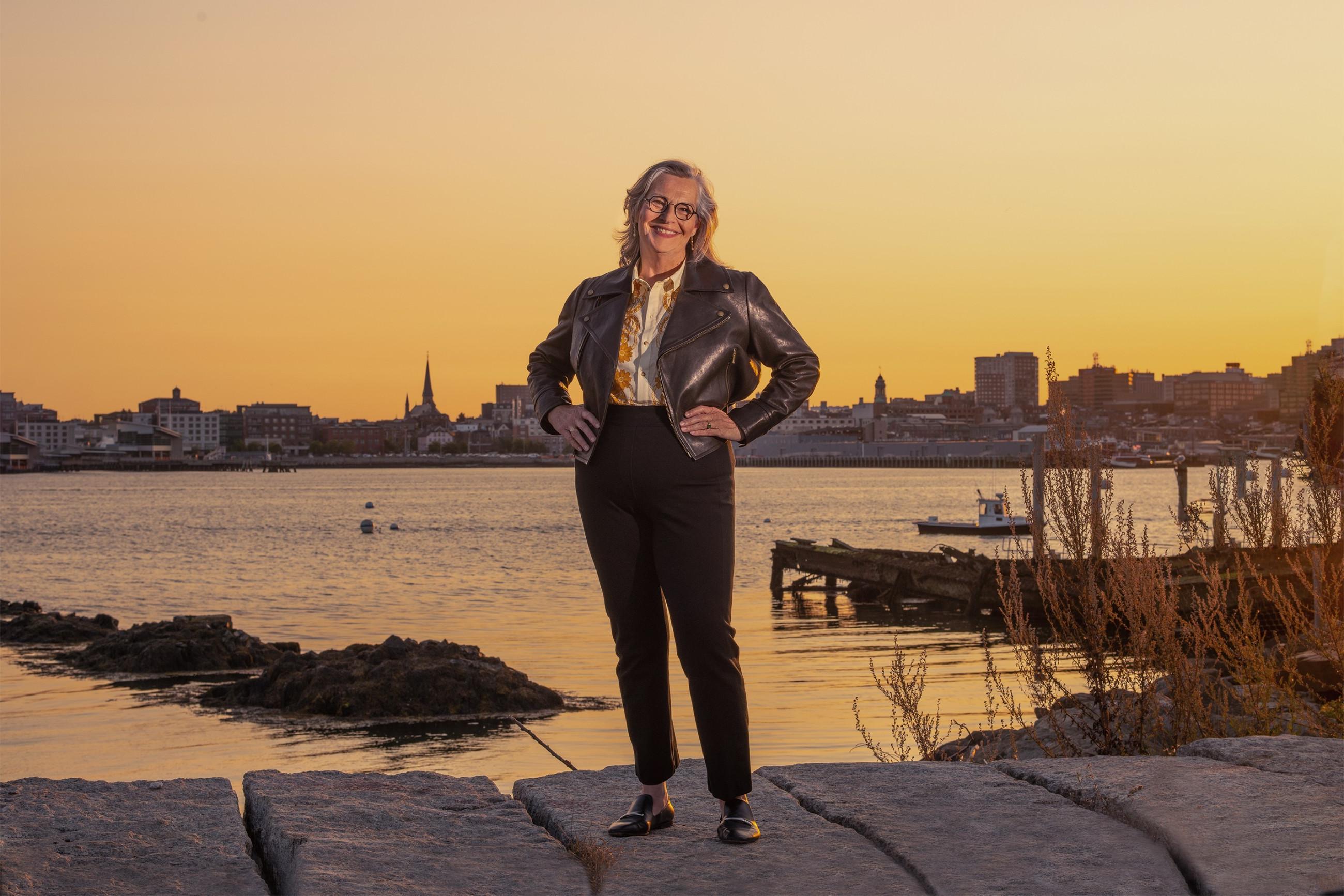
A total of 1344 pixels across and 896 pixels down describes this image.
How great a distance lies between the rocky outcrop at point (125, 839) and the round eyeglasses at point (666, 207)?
2148mm

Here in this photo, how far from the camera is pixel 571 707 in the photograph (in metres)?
15.2

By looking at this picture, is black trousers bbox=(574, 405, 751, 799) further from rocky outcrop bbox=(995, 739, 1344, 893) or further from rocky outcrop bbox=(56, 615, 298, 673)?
rocky outcrop bbox=(56, 615, 298, 673)

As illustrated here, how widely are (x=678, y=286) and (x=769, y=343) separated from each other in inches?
12.5

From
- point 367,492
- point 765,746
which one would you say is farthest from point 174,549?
point 367,492

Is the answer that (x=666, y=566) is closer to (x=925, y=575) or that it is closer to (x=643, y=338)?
(x=643, y=338)

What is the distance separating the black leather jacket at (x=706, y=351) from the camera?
387 centimetres

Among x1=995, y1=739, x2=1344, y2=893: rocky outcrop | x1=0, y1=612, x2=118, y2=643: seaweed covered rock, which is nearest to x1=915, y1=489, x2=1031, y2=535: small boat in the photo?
x1=0, y1=612, x2=118, y2=643: seaweed covered rock

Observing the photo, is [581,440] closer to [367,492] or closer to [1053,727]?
[1053,727]

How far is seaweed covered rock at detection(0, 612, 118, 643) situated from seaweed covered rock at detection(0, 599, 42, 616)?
9.72 feet

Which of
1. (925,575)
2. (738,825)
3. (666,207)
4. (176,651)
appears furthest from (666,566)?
(925,575)

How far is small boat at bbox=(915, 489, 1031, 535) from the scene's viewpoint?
52.0m

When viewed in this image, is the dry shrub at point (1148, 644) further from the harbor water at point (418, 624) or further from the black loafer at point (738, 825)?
the harbor water at point (418, 624)

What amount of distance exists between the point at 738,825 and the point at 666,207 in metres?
1.81

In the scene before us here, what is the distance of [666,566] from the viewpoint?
12.7ft
